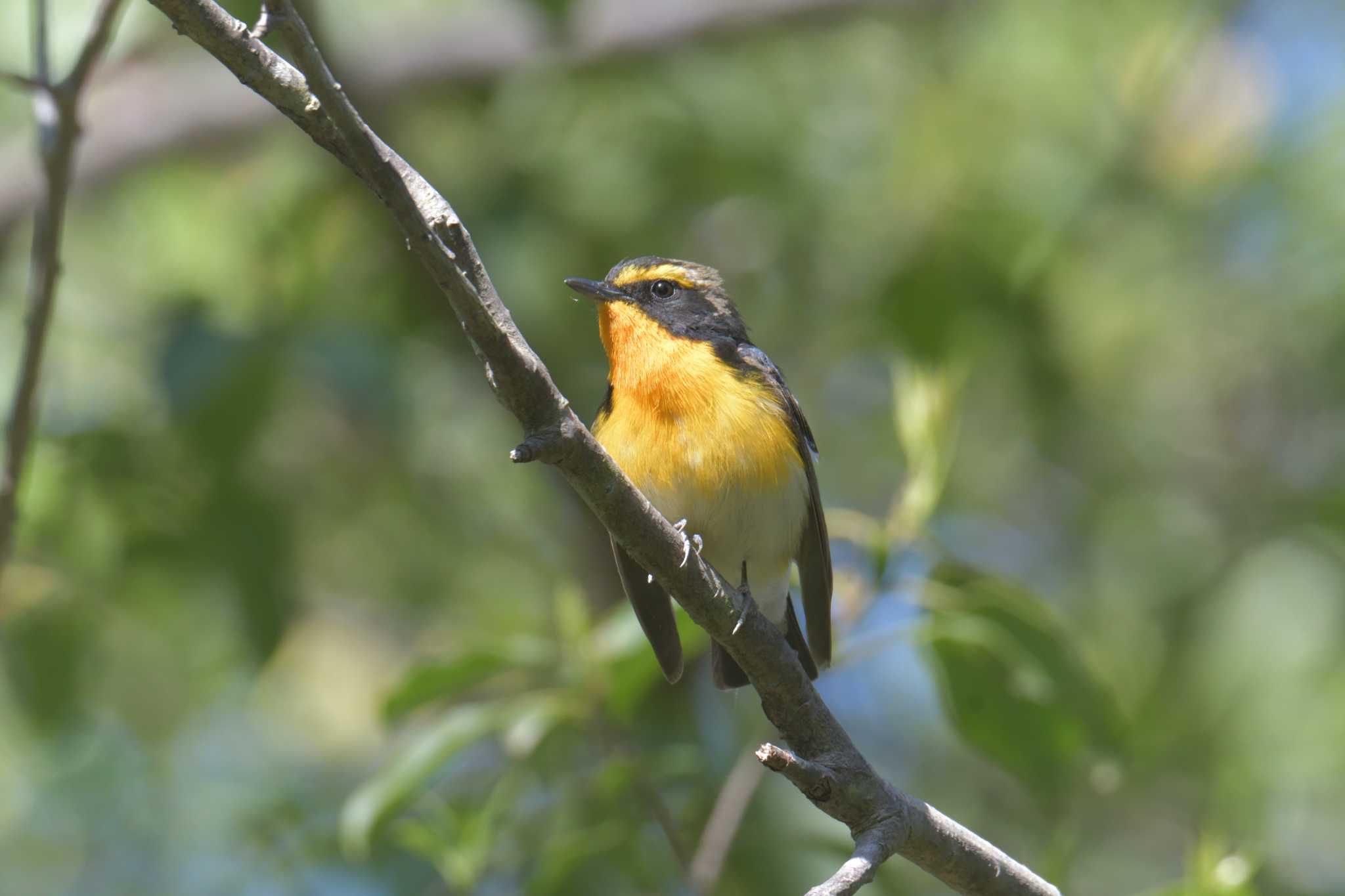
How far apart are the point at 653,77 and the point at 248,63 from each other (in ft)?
21.6

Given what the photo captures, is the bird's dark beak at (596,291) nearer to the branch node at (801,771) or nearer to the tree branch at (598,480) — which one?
the tree branch at (598,480)

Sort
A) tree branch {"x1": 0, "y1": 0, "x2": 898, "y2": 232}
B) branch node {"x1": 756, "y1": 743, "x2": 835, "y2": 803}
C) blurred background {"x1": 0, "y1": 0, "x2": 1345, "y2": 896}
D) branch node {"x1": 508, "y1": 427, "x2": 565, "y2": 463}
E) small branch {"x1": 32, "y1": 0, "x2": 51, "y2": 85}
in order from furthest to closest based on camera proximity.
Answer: tree branch {"x1": 0, "y1": 0, "x2": 898, "y2": 232}
blurred background {"x1": 0, "y1": 0, "x2": 1345, "y2": 896}
small branch {"x1": 32, "y1": 0, "x2": 51, "y2": 85}
branch node {"x1": 756, "y1": 743, "x2": 835, "y2": 803}
branch node {"x1": 508, "y1": 427, "x2": 565, "y2": 463}

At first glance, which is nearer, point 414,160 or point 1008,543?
point 414,160

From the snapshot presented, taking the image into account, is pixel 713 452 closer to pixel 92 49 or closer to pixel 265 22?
pixel 92 49

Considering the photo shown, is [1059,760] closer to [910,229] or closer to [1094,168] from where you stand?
[910,229]

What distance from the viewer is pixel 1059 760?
404 centimetres

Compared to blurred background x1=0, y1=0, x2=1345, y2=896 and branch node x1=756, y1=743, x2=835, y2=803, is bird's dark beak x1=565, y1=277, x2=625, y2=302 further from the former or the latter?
branch node x1=756, y1=743, x2=835, y2=803

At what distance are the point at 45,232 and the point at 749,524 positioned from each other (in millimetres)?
2254

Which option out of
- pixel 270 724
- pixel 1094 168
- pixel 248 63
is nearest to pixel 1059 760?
pixel 248 63

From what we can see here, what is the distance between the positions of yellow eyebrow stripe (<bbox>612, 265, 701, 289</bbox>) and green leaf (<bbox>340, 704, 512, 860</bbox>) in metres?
1.69

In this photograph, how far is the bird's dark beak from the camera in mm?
4750

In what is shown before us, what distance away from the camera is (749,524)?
453 cm

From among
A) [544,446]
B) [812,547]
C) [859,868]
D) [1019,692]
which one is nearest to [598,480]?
[544,446]

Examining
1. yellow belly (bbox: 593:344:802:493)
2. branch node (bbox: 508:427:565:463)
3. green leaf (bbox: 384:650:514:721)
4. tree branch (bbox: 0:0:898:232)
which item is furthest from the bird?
tree branch (bbox: 0:0:898:232)
